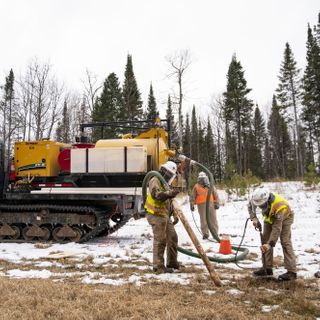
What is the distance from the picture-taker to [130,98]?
39531mm

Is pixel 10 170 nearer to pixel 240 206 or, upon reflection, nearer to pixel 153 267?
pixel 153 267

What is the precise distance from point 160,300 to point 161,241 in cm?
222

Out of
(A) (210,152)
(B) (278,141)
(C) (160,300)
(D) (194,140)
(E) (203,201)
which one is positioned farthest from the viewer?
(D) (194,140)

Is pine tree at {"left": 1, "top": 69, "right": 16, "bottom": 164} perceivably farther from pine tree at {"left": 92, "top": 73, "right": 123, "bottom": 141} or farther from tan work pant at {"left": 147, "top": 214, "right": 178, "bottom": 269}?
tan work pant at {"left": 147, "top": 214, "right": 178, "bottom": 269}

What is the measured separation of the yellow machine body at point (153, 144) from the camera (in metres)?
10.3

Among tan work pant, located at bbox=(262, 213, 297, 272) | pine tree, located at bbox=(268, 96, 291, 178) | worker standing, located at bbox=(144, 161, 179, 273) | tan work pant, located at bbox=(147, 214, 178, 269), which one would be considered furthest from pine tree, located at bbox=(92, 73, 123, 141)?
tan work pant, located at bbox=(262, 213, 297, 272)

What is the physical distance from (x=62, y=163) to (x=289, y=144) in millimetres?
51090

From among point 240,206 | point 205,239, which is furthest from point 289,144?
→ point 205,239

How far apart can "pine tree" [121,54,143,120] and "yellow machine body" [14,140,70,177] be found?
28.0 metres

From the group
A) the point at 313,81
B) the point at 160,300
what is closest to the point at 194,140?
the point at 313,81

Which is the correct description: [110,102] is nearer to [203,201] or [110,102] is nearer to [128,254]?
[203,201]

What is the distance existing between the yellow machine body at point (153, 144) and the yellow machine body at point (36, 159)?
1401 mm

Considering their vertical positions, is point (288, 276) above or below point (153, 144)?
below

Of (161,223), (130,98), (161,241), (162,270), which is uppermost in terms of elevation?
(130,98)
